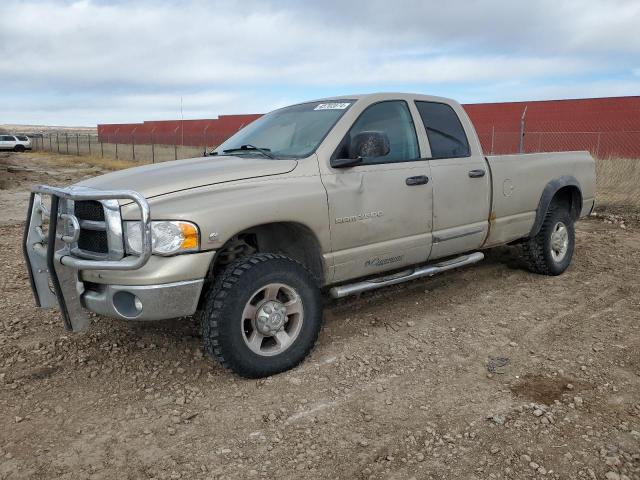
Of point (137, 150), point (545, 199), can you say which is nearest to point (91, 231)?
point (545, 199)

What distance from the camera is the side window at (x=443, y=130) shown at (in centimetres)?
499

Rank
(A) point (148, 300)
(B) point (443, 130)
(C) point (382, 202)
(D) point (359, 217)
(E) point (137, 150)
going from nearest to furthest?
(A) point (148, 300) → (D) point (359, 217) → (C) point (382, 202) → (B) point (443, 130) → (E) point (137, 150)

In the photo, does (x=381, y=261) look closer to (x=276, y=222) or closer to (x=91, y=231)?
(x=276, y=222)

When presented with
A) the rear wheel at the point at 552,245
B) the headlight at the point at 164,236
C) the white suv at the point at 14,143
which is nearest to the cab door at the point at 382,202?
the headlight at the point at 164,236

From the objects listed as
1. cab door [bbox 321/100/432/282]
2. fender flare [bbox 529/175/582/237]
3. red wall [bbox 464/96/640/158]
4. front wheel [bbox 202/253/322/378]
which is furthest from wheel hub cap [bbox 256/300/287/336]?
red wall [bbox 464/96/640/158]

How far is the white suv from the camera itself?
4903 centimetres

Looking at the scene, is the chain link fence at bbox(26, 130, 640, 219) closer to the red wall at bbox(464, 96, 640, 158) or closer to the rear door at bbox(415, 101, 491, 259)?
the red wall at bbox(464, 96, 640, 158)

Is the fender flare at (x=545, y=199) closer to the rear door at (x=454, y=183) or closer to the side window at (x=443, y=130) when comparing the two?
the rear door at (x=454, y=183)

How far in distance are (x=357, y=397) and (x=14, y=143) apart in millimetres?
54269

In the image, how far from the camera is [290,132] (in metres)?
4.64

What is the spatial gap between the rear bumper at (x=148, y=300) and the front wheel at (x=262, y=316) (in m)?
0.18

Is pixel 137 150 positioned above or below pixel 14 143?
below

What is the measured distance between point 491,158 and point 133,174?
10.7 ft

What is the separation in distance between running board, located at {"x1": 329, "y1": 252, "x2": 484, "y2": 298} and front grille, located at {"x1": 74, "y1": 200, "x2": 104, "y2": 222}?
170cm
